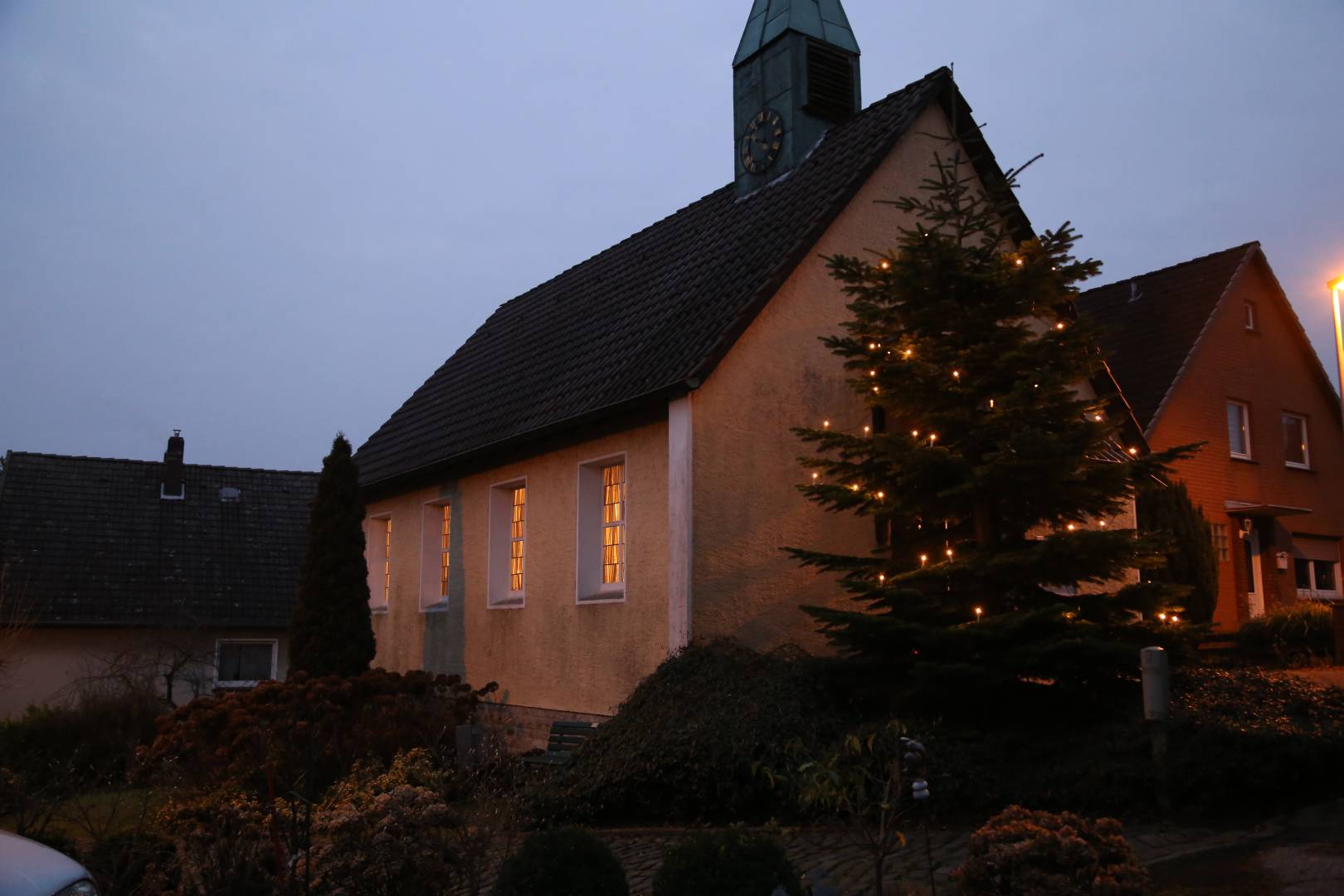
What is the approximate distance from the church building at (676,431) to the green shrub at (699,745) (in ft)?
3.75

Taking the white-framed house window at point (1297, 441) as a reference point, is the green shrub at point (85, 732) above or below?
below

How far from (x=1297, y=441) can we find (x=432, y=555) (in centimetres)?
1882

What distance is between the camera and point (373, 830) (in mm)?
6410

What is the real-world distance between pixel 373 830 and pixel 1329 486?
25127 mm

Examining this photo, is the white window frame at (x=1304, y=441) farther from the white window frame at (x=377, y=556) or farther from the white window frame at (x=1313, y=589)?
the white window frame at (x=377, y=556)

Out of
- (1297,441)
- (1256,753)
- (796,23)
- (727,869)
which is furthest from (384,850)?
(1297,441)

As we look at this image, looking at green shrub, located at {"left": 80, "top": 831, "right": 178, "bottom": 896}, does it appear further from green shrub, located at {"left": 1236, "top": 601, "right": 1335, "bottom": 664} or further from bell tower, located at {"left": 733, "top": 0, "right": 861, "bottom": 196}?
green shrub, located at {"left": 1236, "top": 601, "right": 1335, "bottom": 664}

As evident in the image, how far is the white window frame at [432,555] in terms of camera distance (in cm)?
1869

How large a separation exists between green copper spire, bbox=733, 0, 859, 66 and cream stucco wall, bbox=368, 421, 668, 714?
299 inches

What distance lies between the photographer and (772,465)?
42.4 feet

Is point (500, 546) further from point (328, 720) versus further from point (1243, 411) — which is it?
point (1243, 411)

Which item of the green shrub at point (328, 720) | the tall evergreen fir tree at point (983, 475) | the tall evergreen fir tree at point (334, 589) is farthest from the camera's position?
the tall evergreen fir tree at point (334, 589)

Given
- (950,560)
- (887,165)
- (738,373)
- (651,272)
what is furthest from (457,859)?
(651,272)

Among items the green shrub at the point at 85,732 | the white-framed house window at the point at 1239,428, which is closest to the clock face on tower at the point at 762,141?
the green shrub at the point at 85,732
